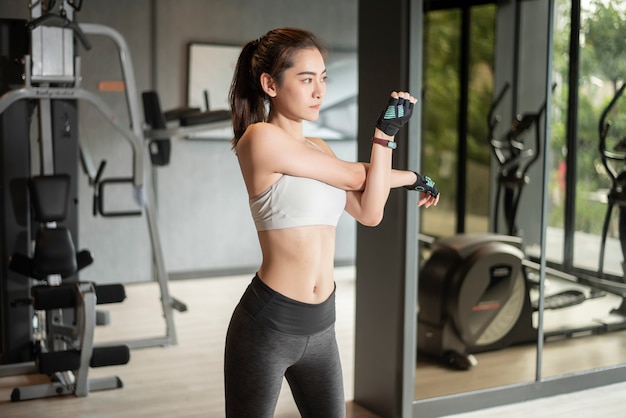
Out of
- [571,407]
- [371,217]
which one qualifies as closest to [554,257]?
[571,407]

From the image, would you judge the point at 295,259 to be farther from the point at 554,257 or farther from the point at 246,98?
the point at 554,257

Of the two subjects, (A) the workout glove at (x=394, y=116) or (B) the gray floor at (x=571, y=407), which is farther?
(B) the gray floor at (x=571, y=407)

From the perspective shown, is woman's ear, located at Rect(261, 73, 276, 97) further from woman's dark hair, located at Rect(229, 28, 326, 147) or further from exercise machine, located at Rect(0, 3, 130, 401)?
exercise machine, located at Rect(0, 3, 130, 401)

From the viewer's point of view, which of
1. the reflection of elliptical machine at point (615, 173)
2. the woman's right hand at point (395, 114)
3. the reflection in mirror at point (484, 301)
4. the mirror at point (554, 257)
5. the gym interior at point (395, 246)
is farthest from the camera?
the reflection of elliptical machine at point (615, 173)

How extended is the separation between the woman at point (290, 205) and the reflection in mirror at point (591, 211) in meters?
2.25

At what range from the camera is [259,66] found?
1946 millimetres

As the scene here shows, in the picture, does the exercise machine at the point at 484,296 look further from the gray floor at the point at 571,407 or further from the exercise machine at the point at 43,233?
the exercise machine at the point at 43,233

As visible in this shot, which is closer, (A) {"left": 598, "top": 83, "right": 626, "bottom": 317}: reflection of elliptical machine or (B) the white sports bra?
(B) the white sports bra

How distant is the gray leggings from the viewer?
1932mm

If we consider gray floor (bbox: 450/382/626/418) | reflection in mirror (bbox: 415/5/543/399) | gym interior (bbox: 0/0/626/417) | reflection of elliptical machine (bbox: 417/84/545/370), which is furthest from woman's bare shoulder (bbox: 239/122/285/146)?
reflection of elliptical machine (bbox: 417/84/545/370)

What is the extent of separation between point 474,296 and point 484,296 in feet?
0.21

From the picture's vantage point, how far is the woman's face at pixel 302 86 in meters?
1.90

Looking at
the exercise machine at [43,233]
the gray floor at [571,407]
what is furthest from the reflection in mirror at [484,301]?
the exercise machine at [43,233]

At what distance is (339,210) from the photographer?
1.99m
